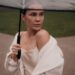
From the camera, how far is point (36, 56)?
6.13 feet

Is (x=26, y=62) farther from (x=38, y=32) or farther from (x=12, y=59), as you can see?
(x=38, y=32)

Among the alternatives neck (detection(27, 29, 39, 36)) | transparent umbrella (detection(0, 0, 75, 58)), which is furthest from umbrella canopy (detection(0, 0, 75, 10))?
neck (detection(27, 29, 39, 36))

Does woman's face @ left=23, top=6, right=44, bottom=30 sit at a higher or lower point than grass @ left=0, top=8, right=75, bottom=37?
higher

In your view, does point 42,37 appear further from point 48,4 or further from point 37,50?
point 48,4

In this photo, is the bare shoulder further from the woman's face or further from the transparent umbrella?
the transparent umbrella

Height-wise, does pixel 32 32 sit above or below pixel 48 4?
below

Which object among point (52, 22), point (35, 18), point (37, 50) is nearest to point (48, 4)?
point (35, 18)

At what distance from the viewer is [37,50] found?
1.86 metres

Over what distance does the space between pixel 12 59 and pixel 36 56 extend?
209 millimetres

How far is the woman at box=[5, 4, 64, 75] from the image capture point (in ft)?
5.90

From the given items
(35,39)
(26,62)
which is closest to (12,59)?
(26,62)

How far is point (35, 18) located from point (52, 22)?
584mm

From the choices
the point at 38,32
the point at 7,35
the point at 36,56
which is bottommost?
the point at 7,35

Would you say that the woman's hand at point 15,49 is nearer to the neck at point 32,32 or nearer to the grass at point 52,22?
the neck at point 32,32
